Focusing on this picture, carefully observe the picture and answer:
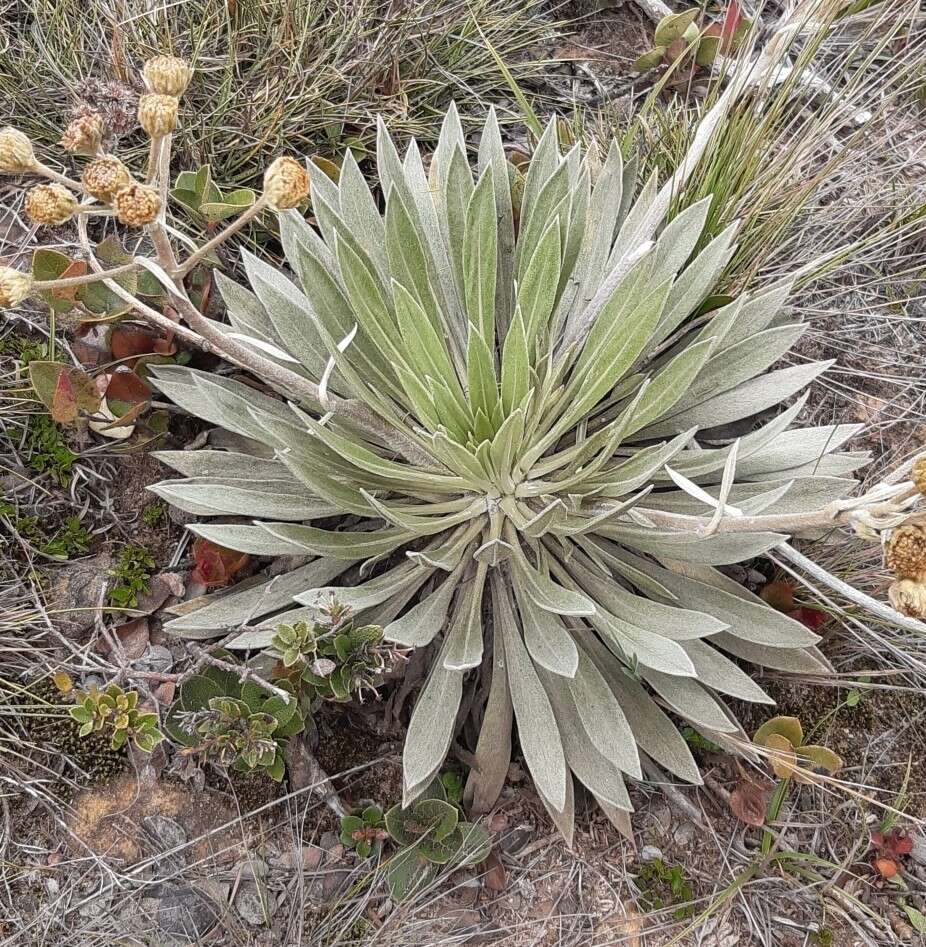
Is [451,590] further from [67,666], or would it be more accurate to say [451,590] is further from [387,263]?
[67,666]

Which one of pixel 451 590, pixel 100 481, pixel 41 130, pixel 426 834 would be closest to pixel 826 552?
pixel 451 590

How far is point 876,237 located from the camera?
2.70 metres

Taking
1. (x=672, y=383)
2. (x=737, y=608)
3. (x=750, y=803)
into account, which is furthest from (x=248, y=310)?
(x=750, y=803)

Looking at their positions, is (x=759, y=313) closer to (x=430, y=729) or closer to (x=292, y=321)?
(x=292, y=321)

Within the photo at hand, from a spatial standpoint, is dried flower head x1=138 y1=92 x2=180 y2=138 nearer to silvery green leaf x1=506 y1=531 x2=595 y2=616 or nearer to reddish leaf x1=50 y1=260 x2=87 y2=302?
reddish leaf x1=50 y1=260 x2=87 y2=302

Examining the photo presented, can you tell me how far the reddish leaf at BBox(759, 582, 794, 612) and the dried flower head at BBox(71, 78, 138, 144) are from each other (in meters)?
2.46

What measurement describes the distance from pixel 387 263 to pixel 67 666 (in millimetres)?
1442

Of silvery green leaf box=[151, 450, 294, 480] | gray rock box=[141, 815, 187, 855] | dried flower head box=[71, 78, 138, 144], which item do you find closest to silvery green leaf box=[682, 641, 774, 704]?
silvery green leaf box=[151, 450, 294, 480]

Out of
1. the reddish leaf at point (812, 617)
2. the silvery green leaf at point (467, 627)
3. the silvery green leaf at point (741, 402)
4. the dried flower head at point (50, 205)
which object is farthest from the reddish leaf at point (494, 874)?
the dried flower head at point (50, 205)

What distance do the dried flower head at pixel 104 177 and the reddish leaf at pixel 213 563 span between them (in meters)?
1.15

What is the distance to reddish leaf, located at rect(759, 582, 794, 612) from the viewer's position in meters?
2.48

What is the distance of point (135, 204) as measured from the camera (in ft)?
4.64

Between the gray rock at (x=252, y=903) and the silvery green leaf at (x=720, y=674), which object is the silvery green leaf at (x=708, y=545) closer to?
the silvery green leaf at (x=720, y=674)

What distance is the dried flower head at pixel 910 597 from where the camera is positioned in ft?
4.17
